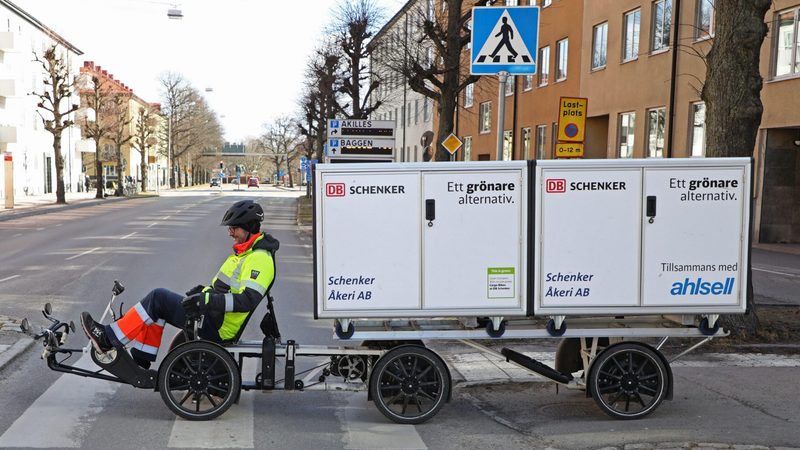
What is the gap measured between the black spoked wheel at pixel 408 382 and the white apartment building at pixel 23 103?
46153 millimetres

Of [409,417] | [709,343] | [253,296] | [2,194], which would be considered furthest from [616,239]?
[2,194]

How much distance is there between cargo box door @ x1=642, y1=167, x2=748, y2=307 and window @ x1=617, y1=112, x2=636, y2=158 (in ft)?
74.2

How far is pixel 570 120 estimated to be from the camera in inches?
521

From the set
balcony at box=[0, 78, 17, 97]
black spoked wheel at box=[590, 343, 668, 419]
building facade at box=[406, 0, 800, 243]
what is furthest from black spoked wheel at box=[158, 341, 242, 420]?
balcony at box=[0, 78, 17, 97]

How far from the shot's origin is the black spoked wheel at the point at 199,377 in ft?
18.0

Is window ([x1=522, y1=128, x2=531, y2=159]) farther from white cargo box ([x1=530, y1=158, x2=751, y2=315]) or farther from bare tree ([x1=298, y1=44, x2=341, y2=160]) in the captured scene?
white cargo box ([x1=530, y1=158, x2=751, y2=315])

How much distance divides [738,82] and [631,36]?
20.3 metres

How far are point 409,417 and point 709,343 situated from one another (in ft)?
14.2

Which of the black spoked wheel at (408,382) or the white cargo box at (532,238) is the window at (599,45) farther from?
the black spoked wheel at (408,382)

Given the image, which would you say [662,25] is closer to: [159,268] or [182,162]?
[159,268]

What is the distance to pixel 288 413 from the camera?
5801 millimetres

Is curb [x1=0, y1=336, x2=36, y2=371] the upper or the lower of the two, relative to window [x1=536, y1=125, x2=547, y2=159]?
lower

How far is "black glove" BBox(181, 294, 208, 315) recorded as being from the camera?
17.3 ft

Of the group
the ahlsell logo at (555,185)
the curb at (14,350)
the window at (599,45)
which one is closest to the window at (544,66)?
the window at (599,45)
